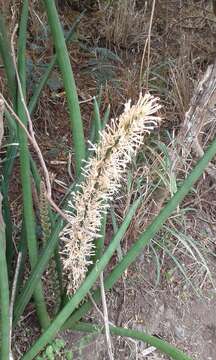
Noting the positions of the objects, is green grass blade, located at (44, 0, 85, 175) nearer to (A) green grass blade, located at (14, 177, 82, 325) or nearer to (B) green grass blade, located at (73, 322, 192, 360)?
(A) green grass blade, located at (14, 177, 82, 325)

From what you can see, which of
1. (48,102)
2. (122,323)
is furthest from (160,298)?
(48,102)

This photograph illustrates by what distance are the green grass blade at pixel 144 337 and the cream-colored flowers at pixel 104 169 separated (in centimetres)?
19

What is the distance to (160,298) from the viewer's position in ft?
6.06

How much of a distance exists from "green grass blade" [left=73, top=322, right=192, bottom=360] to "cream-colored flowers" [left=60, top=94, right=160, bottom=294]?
0.19 meters

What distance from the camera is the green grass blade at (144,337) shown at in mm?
1199

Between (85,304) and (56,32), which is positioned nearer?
(56,32)

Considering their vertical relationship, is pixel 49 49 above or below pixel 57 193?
above

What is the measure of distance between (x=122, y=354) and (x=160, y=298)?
259mm

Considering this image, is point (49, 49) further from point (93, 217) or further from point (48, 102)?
point (93, 217)

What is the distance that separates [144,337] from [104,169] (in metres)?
0.54

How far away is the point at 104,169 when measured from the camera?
90cm

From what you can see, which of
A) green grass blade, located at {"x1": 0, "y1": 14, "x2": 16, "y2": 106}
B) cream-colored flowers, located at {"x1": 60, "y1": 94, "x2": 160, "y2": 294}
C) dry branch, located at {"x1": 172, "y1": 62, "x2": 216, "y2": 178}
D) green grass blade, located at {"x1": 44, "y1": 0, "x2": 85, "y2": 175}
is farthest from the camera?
dry branch, located at {"x1": 172, "y1": 62, "x2": 216, "y2": 178}

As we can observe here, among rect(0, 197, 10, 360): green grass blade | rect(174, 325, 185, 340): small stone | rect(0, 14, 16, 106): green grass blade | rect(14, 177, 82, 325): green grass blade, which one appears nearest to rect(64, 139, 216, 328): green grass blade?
rect(14, 177, 82, 325): green grass blade

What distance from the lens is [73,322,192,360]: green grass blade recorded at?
3.93 feet
